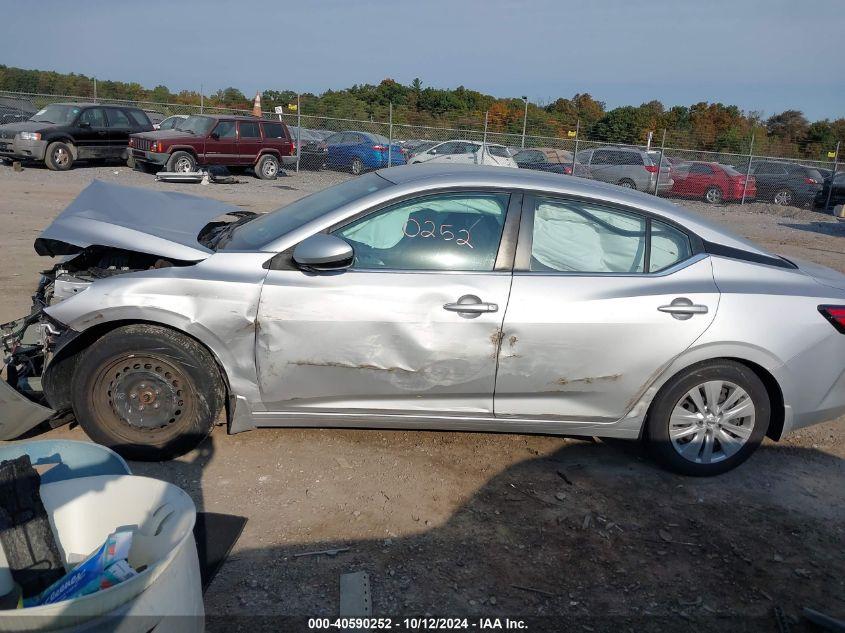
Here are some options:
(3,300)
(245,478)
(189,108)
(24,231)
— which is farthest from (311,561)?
(189,108)

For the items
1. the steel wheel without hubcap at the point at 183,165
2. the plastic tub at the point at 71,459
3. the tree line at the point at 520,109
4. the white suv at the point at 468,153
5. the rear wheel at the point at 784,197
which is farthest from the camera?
the tree line at the point at 520,109

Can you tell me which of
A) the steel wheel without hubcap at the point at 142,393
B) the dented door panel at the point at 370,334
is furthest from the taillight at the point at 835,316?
the steel wheel without hubcap at the point at 142,393

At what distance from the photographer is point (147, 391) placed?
401cm

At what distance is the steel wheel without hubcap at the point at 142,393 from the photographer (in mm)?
3992

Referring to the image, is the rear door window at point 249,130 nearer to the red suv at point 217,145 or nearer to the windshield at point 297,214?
the red suv at point 217,145

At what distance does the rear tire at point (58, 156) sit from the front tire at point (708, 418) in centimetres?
1872

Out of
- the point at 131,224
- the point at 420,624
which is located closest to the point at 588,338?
the point at 420,624

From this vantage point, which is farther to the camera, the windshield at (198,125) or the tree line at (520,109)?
the tree line at (520,109)

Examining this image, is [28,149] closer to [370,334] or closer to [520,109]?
[370,334]

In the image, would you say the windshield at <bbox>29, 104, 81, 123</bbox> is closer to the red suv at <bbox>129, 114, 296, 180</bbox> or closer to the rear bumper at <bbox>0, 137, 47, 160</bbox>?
the rear bumper at <bbox>0, 137, 47, 160</bbox>

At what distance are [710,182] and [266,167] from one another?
1400 centimetres

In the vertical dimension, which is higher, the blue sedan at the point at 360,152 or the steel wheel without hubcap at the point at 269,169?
the blue sedan at the point at 360,152

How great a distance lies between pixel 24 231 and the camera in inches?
417

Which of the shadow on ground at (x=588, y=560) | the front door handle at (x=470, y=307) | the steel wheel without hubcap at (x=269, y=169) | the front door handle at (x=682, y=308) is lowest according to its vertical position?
the shadow on ground at (x=588, y=560)
